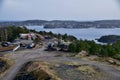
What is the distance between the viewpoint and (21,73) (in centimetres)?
1043

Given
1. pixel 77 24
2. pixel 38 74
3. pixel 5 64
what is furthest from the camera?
pixel 77 24

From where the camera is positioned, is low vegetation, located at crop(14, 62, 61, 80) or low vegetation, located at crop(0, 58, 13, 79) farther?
low vegetation, located at crop(0, 58, 13, 79)

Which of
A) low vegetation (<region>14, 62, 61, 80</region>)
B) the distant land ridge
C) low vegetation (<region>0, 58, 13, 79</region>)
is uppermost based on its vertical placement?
low vegetation (<region>14, 62, 61, 80</region>)

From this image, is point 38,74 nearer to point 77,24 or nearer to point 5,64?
point 5,64

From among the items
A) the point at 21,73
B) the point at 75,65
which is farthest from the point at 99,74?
the point at 21,73

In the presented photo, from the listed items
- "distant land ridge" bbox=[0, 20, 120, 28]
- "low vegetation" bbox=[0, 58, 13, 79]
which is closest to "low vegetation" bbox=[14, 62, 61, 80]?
"low vegetation" bbox=[0, 58, 13, 79]

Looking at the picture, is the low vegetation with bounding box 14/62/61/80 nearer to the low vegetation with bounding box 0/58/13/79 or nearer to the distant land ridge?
the low vegetation with bounding box 0/58/13/79

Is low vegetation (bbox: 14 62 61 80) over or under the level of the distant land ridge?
over

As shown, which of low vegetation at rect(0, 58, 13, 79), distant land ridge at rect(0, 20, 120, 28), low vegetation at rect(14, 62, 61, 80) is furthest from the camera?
distant land ridge at rect(0, 20, 120, 28)

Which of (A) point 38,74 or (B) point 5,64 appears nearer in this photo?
(A) point 38,74

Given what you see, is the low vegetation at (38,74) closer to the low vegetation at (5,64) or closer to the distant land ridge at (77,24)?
the low vegetation at (5,64)

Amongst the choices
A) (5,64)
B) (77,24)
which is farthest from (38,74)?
(77,24)

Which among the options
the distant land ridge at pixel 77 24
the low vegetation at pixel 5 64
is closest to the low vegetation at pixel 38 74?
the low vegetation at pixel 5 64

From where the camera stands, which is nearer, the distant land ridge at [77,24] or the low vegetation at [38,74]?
the low vegetation at [38,74]
